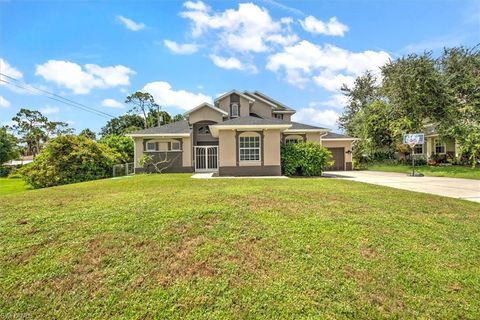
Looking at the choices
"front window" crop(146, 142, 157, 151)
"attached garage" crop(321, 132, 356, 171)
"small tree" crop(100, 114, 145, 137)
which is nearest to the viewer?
"front window" crop(146, 142, 157, 151)

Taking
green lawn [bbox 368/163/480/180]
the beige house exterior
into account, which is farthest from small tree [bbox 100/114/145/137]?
the beige house exterior

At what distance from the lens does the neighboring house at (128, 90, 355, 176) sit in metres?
16.6

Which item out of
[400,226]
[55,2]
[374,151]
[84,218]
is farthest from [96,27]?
[374,151]

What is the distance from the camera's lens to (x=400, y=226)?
5.39 m

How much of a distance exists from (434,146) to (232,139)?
2338 cm

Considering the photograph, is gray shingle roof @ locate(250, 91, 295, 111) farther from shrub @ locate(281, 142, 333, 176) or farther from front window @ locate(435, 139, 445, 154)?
front window @ locate(435, 139, 445, 154)

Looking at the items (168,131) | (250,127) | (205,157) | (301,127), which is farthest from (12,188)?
(301,127)

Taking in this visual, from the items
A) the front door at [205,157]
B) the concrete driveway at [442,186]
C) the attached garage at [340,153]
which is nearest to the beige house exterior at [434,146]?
the attached garage at [340,153]

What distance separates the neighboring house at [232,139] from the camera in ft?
54.3

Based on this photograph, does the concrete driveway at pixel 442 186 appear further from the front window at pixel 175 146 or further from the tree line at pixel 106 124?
the tree line at pixel 106 124

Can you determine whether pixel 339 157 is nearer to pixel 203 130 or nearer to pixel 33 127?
pixel 203 130

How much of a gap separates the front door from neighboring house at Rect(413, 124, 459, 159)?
2086 centimetres

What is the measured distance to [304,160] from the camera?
16.8 meters

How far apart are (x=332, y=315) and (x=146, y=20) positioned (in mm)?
10133
